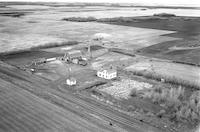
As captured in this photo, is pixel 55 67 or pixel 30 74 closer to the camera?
pixel 30 74

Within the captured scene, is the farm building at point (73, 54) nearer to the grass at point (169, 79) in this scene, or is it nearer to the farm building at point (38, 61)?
the farm building at point (38, 61)

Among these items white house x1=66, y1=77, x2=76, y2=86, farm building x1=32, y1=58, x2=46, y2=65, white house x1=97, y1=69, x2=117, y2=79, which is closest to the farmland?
white house x1=66, y1=77, x2=76, y2=86

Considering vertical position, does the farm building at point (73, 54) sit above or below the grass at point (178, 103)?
above

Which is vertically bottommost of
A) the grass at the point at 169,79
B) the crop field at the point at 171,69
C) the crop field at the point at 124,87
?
the crop field at the point at 124,87

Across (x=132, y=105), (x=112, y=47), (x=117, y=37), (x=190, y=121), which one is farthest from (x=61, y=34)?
(x=190, y=121)

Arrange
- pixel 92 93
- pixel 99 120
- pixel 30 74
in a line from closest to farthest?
1. pixel 99 120
2. pixel 92 93
3. pixel 30 74

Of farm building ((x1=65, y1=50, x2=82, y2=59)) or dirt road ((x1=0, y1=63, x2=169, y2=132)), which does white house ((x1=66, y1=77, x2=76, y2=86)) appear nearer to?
dirt road ((x1=0, y1=63, x2=169, y2=132))

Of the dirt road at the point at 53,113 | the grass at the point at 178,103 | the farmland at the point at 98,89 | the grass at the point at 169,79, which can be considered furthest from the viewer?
the grass at the point at 169,79

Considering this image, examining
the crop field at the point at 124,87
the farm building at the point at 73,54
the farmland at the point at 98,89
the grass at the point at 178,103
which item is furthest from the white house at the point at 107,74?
the farm building at the point at 73,54

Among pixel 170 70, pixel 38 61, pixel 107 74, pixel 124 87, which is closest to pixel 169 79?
pixel 170 70

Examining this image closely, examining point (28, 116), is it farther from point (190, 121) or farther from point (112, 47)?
point (112, 47)

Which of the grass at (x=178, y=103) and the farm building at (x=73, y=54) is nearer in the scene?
the grass at (x=178, y=103)
